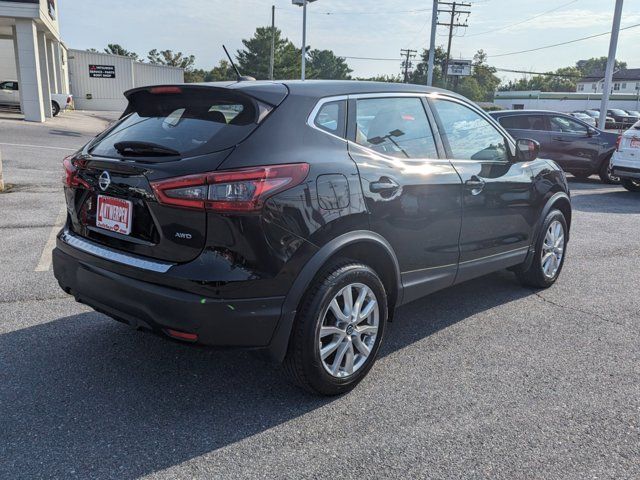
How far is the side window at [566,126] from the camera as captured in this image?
42.5ft

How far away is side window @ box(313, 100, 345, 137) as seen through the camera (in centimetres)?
312

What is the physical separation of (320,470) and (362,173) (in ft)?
5.12

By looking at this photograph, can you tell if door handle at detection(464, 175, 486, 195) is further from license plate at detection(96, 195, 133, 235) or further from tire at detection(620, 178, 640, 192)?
tire at detection(620, 178, 640, 192)

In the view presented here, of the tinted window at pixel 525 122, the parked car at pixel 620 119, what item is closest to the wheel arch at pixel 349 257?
the tinted window at pixel 525 122

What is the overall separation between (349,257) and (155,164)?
45.9 inches

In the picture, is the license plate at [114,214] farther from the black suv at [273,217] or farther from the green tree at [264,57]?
the green tree at [264,57]

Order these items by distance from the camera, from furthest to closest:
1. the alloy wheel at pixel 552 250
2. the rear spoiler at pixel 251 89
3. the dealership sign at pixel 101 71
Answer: the dealership sign at pixel 101 71 → the alloy wheel at pixel 552 250 → the rear spoiler at pixel 251 89

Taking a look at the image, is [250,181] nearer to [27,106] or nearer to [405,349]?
[405,349]

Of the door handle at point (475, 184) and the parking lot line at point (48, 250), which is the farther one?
the parking lot line at point (48, 250)

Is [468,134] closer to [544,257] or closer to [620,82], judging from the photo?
[544,257]

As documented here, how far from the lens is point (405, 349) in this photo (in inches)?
152

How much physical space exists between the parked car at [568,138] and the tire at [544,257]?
8.21m

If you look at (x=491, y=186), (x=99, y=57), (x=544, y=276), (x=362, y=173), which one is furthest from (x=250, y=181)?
(x=99, y=57)

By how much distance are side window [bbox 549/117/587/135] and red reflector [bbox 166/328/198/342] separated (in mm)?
12228
